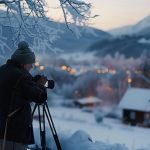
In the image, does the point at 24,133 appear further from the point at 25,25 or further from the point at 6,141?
the point at 25,25

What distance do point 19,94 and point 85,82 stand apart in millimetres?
80613

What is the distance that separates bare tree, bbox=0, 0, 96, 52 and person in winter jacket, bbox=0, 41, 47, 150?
1.49m

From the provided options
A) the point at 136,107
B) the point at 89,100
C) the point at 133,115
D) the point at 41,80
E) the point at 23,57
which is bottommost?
A: the point at 89,100

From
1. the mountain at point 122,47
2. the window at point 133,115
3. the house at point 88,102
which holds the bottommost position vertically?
the house at point 88,102

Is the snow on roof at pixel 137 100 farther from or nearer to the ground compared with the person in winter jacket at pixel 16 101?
nearer to the ground

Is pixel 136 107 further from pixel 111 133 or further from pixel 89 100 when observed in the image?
pixel 89 100

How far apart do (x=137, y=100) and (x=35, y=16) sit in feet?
137

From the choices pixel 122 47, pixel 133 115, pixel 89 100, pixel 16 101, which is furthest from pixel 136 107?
pixel 122 47

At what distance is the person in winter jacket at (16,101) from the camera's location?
390cm

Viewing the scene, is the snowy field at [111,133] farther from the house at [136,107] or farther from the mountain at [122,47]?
the mountain at [122,47]

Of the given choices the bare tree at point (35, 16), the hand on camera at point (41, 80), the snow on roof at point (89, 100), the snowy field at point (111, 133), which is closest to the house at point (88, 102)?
the snow on roof at point (89, 100)

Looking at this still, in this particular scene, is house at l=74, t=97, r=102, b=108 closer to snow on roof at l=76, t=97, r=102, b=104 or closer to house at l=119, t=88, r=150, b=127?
snow on roof at l=76, t=97, r=102, b=104

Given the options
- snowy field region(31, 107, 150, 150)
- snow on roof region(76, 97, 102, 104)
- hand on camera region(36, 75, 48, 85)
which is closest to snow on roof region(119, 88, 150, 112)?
snowy field region(31, 107, 150, 150)

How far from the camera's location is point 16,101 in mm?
3945
